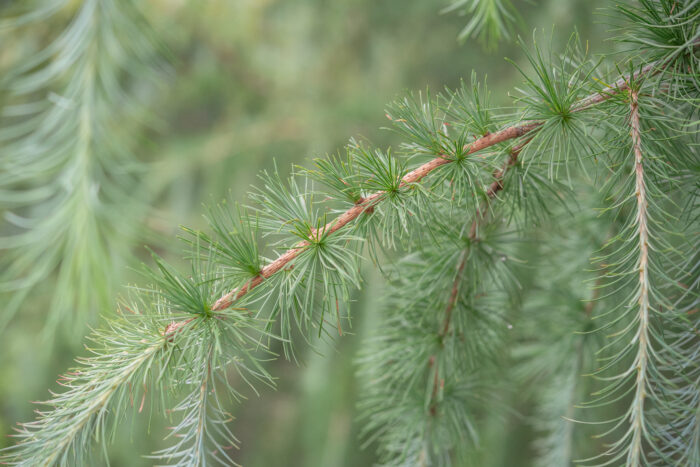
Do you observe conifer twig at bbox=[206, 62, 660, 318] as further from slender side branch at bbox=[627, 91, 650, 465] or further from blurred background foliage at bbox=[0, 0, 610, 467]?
blurred background foliage at bbox=[0, 0, 610, 467]

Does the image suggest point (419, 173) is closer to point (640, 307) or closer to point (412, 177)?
point (412, 177)

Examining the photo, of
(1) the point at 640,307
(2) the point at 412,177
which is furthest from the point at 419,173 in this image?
(1) the point at 640,307

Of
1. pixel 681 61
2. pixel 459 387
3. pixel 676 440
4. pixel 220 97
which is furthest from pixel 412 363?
pixel 220 97

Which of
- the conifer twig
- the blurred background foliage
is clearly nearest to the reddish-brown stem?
the conifer twig

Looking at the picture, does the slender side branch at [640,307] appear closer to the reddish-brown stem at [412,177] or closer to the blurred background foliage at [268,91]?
the reddish-brown stem at [412,177]

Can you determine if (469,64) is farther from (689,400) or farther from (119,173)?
(689,400)

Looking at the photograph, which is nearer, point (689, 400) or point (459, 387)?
point (689, 400)
